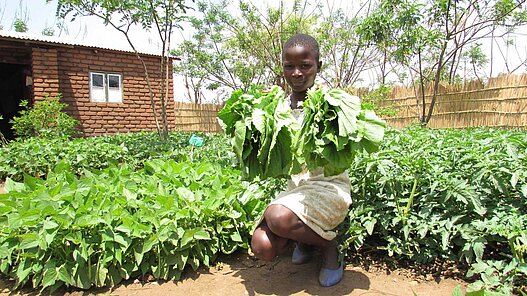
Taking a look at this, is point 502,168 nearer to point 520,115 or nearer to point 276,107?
point 276,107

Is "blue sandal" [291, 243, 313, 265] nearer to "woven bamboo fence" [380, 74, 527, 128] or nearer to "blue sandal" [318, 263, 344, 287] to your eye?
"blue sandal" [318, 263, 344, 287]

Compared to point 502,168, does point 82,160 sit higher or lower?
lower

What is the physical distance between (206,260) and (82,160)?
3333mm

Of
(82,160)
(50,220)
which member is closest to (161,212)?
(50,220)

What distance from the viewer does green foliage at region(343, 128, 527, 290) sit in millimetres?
1833

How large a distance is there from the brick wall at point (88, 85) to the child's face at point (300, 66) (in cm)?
892

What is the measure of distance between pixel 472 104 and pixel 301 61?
8376 mm

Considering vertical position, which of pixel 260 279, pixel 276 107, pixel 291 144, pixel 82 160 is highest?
pixel 276 107

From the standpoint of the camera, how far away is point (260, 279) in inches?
89.3

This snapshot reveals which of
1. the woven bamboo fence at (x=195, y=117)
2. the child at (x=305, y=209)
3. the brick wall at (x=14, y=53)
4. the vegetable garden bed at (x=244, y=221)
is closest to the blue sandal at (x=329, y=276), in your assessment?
the child at (x=305, y=209)

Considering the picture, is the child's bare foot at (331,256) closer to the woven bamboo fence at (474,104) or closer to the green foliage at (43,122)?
the green foliage at (43,122)

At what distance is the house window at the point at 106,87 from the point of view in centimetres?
1027

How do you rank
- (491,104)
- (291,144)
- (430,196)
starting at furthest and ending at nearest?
(491,104), (430,196), (291,144)

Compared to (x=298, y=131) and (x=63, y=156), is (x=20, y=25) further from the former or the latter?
(x=298, y=131)
